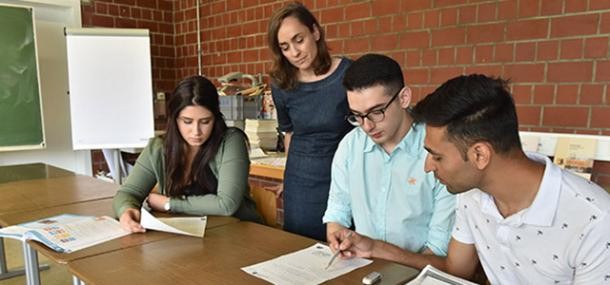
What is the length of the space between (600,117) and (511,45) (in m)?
0.56

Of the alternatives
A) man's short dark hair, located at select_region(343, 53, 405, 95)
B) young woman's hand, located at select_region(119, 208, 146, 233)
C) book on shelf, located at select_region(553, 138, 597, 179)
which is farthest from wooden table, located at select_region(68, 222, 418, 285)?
book on shelf, located at select_region(553, 138, 597, 179)

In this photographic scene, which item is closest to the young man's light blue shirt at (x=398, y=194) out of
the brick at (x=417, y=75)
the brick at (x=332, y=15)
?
the brick at (x=417, y=75)

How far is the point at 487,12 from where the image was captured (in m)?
2.44

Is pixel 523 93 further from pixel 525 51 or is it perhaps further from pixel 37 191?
pixel 37 191

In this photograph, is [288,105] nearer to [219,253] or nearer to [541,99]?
[219,253]

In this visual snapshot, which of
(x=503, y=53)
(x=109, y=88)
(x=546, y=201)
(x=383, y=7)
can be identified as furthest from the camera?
(x=109, y=88)

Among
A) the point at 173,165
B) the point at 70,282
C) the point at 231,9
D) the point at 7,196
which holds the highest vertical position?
the point at 231,9

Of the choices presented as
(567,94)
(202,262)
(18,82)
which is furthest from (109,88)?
(567,94)

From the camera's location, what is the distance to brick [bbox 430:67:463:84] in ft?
8.56

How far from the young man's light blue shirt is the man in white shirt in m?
0.26

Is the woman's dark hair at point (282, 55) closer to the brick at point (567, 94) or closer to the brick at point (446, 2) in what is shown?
the brick at point (446, 2)

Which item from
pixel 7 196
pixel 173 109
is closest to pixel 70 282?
pixel 7 196

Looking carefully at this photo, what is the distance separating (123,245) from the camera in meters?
1.37

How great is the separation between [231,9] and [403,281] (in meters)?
3.49
